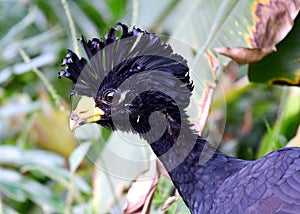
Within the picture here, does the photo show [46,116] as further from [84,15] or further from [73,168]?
[73,168]

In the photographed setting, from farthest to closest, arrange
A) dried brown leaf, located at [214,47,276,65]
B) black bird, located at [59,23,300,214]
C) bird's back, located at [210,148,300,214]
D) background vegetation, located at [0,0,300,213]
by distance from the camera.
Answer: background vegetation, located at [0,0,300,213] → dried brown leaf, located at [214,47,276,65] → black bird, located at [59,23,300,214] → bird's back, located at [210,148,300,214]

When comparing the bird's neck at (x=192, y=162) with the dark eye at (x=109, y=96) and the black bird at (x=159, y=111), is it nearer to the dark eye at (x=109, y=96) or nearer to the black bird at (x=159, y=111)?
the black bird at (x=159, y=111)

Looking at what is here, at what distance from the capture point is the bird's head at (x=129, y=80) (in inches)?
63.7

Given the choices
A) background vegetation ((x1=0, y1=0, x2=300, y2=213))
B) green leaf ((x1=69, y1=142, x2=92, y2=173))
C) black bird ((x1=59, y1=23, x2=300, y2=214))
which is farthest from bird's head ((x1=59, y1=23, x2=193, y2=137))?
green leaf ((x1=69, y1=142, x2=92, y2=173))

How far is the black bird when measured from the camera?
159cm

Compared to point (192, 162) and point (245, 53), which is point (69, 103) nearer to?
point (245, 53)

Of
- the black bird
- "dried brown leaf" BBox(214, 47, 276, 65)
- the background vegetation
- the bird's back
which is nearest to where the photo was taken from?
the bird's back

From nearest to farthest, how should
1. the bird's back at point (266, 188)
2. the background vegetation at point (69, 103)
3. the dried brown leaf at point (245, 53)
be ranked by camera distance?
1. the bird's back at point (266, 188)
2. the dried brown leaf at point (245, 53)
3. the background vegetation at point (69, 103)

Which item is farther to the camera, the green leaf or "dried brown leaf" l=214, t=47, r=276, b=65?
the green leaf

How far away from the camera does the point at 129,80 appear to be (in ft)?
5.30

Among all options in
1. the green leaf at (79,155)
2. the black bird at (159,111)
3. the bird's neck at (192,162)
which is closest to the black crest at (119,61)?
the black bird at (159,111)

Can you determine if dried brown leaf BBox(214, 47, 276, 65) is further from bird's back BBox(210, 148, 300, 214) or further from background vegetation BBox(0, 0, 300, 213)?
bird's back BBox(210, 148, 300, 214)

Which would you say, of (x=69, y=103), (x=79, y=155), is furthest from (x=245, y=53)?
(x=69, y=103)

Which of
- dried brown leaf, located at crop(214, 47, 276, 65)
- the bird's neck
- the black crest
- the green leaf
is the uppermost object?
the black crest
